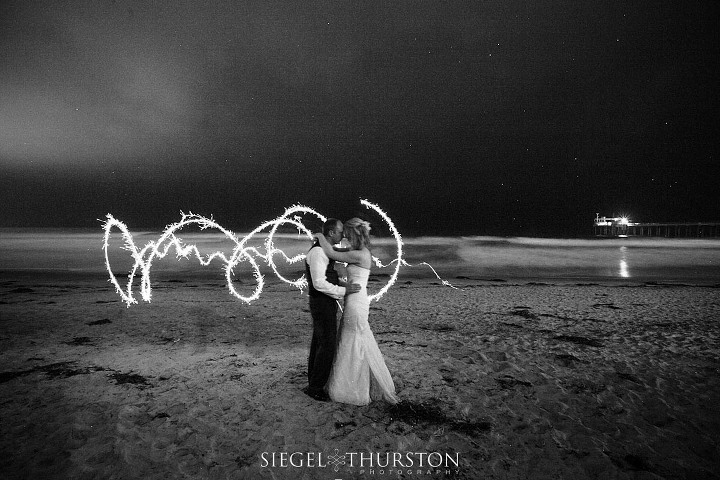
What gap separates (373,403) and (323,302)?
181 cm

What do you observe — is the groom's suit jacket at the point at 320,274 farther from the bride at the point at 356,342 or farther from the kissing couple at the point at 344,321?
the bride at the point at 356,342

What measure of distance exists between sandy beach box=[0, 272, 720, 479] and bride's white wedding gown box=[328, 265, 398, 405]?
0.25m

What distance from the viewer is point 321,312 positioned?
5.93 meters

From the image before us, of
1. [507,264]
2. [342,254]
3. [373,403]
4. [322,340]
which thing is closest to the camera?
[342,254]

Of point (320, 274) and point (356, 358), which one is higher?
point (320, 274)

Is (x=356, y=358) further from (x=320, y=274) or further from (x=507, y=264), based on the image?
(x=507, y=264)

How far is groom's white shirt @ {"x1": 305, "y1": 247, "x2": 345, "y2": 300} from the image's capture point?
219 inches

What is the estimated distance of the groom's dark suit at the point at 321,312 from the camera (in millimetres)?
5629

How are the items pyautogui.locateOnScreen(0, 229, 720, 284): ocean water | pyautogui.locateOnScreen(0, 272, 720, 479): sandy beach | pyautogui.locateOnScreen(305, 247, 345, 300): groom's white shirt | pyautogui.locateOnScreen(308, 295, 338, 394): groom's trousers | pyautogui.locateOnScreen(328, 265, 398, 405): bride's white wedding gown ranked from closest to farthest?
pyautogui.locateOnScreen(0, 272, 720, 479): sandy beach
pyautogui.locateOnScreen(305, 247, 345, 300): groom's white shirt
pyautogui.locateOnScreen(328, 265, 398, 405): bride's white wedding gown
pyautogui.locateOnScreen(308, 295, 338, 394): groom's trousers
pyautogui.locateOnScreen(0, 229, 720, 284): ocean water

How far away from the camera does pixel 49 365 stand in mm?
8281

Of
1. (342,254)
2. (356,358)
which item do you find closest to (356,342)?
(356,358)

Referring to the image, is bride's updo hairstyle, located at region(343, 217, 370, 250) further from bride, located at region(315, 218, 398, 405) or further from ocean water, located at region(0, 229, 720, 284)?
ocean water, located at region(0, 229, 720, 284)

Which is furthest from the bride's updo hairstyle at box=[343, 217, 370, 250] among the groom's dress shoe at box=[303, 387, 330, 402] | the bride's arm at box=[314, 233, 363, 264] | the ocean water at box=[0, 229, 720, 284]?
the ocean water at box=[0, 229, 720, 284]

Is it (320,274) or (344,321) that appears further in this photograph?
(344,321)
